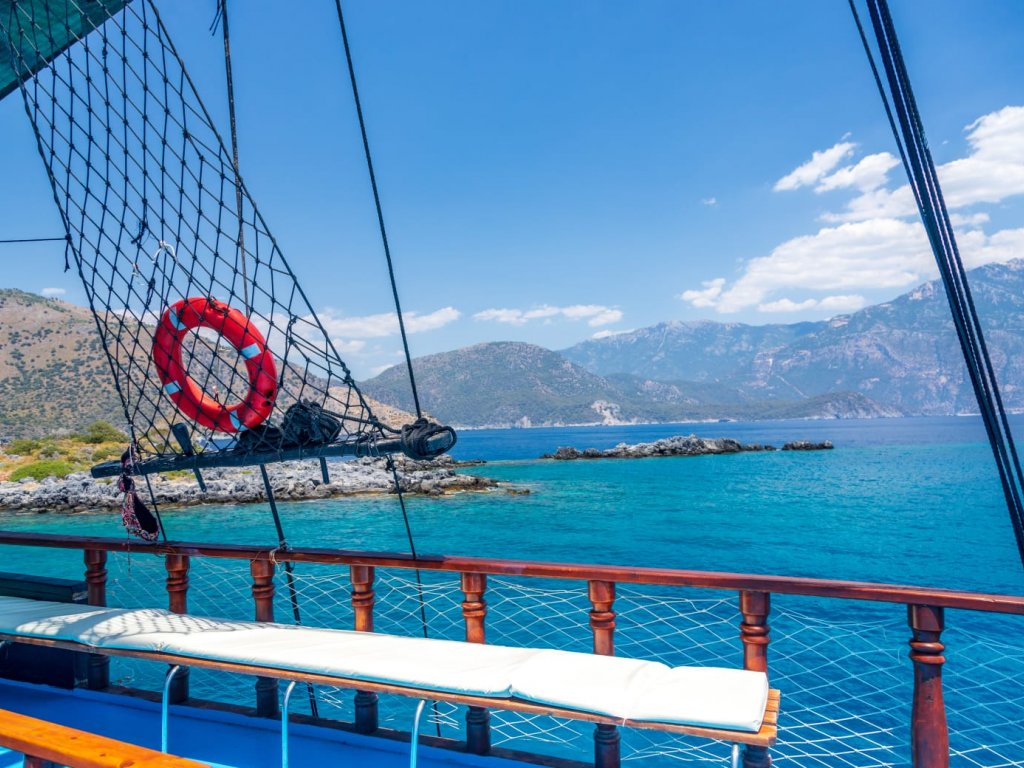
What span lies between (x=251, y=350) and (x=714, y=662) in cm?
728

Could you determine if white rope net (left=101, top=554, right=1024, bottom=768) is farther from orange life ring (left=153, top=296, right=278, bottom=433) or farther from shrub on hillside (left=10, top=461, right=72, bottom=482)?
shrub on hillside (left=10, top=461, right=72, bottom=482)

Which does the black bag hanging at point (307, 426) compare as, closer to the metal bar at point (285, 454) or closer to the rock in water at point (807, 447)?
the metal bar at point (285, 454)

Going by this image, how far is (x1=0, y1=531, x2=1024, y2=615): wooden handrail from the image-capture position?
2066mm

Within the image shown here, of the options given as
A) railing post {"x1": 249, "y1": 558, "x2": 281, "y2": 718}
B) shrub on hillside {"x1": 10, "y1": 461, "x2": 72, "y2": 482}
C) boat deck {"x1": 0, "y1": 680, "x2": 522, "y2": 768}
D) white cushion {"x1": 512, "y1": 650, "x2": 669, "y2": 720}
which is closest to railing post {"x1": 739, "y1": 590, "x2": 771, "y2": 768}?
white cushion {"x1": 512, "y1": 650, "x2": 669, "y2": 720}

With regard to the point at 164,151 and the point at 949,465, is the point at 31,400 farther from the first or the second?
the point at 949,465

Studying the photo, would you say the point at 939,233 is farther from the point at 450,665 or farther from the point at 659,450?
the point at 659,450

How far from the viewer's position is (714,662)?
8.45 m

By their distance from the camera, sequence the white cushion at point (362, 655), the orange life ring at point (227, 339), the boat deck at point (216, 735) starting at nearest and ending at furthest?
the white cushion at point (362, 655) → the boat deck at point (216, 735) → the orange life ring at point (227, 339)

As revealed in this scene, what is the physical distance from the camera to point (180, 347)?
131 inches

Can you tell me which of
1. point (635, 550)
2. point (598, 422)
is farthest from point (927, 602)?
point (598, 422)

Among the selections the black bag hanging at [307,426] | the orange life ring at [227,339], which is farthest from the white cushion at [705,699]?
the orange life ring at [227,339]

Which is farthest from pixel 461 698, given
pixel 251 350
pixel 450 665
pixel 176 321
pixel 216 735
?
pixel 176 321

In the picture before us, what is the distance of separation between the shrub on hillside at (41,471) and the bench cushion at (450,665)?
30531 mm

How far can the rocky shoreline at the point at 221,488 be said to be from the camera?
2381 cm
